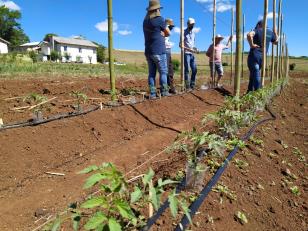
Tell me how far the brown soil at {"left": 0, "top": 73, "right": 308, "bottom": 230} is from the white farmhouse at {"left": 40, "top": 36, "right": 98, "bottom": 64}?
194 feet

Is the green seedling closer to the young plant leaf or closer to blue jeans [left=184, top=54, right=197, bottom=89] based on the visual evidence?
the young plant leaf

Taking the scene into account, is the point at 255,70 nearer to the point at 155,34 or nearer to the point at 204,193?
the point at 155,34

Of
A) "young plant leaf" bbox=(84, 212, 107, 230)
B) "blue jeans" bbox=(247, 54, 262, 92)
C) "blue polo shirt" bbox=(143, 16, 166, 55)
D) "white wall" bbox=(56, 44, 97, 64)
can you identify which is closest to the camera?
"young plant leaf" bbox=(84, 212, 107, 230)

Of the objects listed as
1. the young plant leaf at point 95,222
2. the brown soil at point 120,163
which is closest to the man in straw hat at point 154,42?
the brown soil at point 120,163

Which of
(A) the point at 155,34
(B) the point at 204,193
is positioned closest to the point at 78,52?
(A) the point at 155,34

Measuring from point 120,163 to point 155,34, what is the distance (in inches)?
136

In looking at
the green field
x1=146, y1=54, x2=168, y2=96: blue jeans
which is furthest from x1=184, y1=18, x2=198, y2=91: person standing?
the green field

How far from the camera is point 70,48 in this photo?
6631cm

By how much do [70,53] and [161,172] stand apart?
6538cm

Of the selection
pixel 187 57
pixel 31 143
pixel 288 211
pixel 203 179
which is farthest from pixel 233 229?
pixel 187 57

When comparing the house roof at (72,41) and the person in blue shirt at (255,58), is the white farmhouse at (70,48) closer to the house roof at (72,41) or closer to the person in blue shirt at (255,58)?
the house roof at (72,41)

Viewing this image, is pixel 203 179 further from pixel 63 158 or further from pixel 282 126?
pixel 282 126

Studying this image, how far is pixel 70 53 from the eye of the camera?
6525 centimetres

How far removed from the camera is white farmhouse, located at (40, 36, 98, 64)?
6369cm
